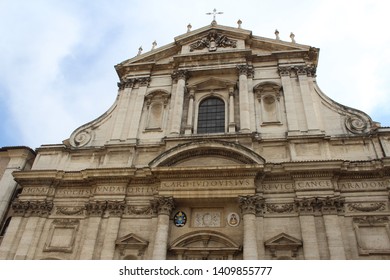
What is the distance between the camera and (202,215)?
12.8 meters

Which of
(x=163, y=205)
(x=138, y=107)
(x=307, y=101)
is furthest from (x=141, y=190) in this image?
(x=307, y=101)

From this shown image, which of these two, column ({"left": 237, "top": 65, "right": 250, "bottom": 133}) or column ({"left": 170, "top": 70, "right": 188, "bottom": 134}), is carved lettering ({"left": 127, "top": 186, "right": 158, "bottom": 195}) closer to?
column ({"left": 170, "top": 70, "right": 188, "bottom": 134})

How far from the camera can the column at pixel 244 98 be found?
14289 mm

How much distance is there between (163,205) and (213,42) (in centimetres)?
971

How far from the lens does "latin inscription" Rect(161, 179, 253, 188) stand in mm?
12430

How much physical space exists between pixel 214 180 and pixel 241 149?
61.2 inches

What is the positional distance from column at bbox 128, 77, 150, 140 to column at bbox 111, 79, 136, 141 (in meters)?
0.40

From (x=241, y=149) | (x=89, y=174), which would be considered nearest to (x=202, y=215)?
(x=241, y=149)

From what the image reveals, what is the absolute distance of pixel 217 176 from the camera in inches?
499

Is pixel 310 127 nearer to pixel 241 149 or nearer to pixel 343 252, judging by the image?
pixel 241 149

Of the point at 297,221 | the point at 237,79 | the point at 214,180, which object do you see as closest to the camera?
the point at 297,221

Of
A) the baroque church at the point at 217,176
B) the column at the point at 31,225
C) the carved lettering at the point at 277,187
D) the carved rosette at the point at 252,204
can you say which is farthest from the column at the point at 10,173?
the carved lettering at the point at 277,187

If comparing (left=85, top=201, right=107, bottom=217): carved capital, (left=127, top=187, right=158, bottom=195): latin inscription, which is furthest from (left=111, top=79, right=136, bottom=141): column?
(left=85, top=201, right=107, bottom=217): carved capital

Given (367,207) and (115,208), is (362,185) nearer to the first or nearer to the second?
(367,207)
